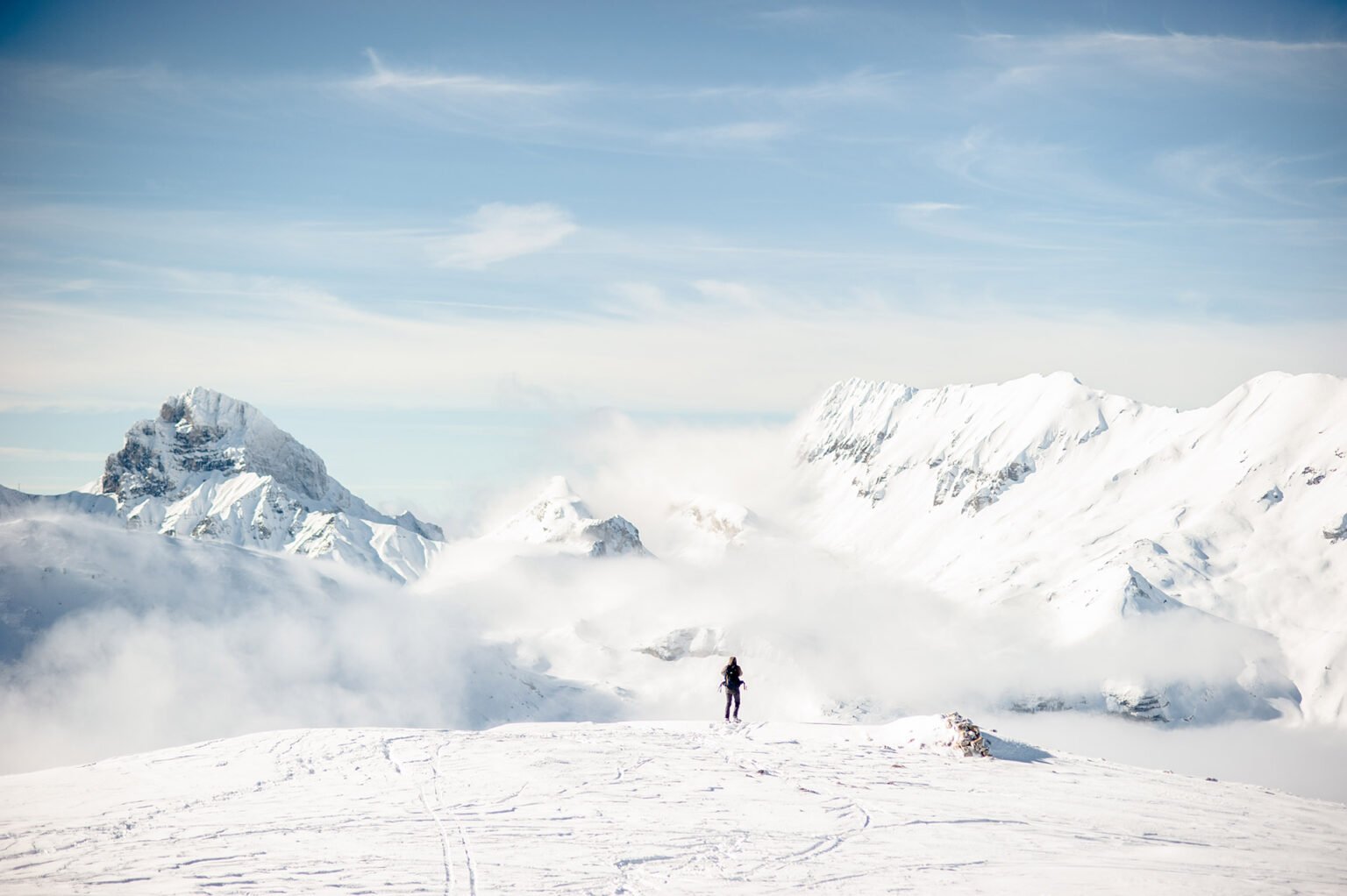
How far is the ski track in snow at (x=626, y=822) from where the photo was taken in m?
18.6

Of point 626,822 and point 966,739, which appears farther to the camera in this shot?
point 966,739

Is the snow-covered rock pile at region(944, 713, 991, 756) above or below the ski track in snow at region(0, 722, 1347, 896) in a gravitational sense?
above

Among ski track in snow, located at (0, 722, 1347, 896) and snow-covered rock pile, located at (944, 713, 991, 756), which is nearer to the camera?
ski track in snow, located at (0, 722, 1347, 896)

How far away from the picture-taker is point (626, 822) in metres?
21.8

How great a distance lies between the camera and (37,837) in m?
20.3

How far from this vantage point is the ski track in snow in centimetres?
1862

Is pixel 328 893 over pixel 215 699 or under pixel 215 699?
over

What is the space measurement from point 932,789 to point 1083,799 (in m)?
3.85

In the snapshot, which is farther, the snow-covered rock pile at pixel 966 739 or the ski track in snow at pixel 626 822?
the snow-covered rock pile at pixel 966 739

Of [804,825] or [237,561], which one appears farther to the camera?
[237,561]

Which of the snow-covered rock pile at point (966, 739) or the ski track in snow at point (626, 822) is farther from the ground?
the snow-covered rock pile at point (966, 739)

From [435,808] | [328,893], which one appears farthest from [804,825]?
[328,893]

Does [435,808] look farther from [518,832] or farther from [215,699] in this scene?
[215,699]

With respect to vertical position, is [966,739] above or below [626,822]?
above
